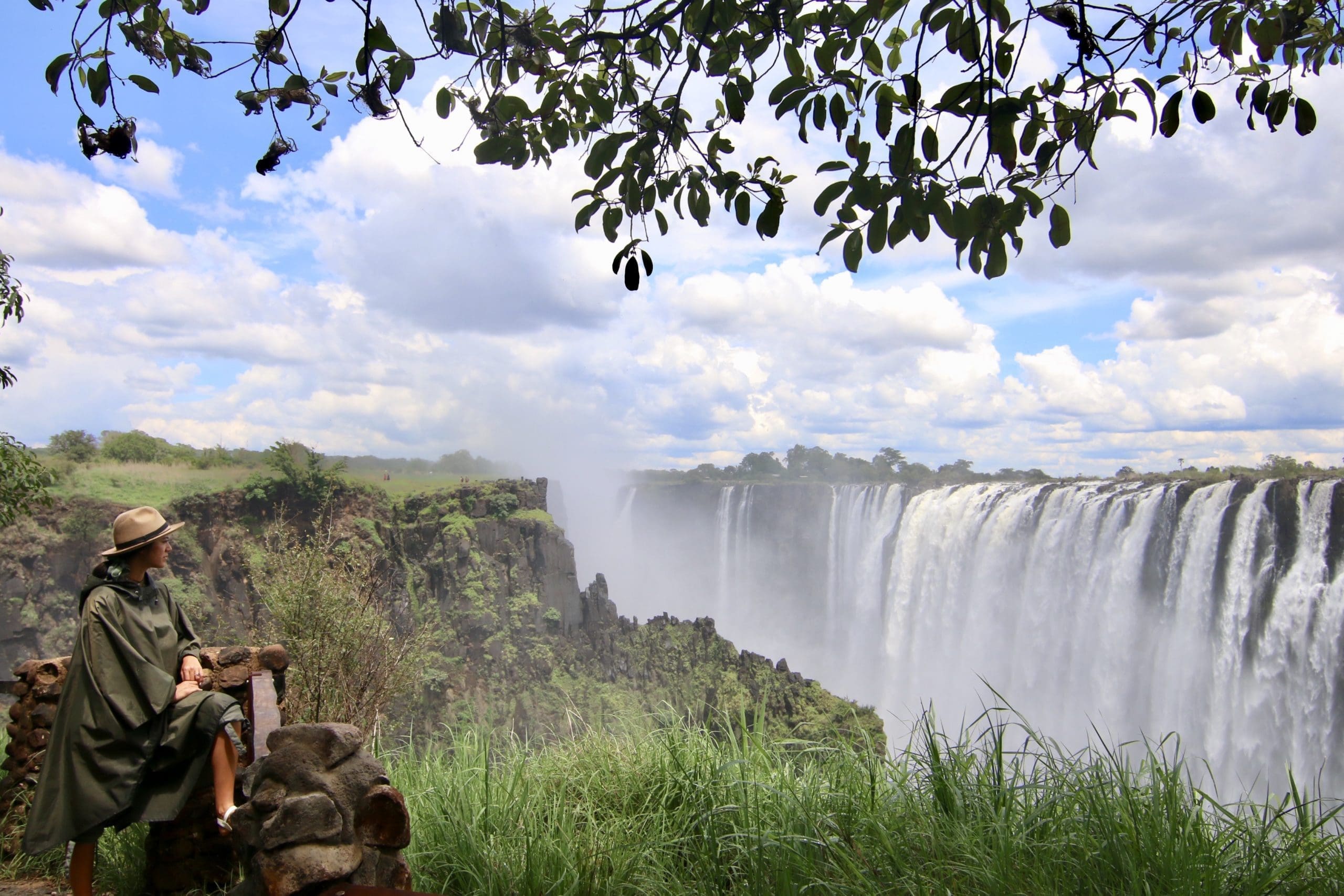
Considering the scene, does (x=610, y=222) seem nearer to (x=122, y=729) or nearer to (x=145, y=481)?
(x=122, y=729)

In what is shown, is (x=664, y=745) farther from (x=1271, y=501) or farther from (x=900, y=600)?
(x=900, y=600)

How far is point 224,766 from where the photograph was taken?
255 centimetres

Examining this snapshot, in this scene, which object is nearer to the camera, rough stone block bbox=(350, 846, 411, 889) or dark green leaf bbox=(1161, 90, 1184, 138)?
rough stone block bbox=(350, 846, 411, 889)

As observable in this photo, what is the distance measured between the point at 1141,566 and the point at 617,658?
1013 inches

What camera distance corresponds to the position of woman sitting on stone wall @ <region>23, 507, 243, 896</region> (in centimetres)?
245

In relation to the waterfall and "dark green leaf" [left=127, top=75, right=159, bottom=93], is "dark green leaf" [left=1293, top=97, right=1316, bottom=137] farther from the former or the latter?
the waterfall

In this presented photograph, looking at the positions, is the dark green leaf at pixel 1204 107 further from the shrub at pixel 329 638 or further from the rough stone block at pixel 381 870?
the shrub at pixel 329 638

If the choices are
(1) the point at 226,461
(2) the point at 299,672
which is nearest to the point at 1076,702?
(2) the point at 299,672

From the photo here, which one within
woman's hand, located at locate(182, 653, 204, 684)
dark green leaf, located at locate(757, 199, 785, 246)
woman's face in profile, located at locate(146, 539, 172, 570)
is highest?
dark green leaf, located at locate(757, 199, 785, 246)

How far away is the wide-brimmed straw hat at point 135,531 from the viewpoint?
2654 millimetres

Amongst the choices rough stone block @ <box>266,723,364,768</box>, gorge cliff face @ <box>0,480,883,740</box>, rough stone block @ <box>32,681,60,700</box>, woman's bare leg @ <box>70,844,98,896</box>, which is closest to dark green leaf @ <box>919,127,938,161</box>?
rough stone block @ <box>266,723,364,768</box>

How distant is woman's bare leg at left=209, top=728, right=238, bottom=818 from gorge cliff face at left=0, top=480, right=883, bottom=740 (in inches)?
885

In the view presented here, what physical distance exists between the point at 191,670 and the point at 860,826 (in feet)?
7.53

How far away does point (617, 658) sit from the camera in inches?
1563
